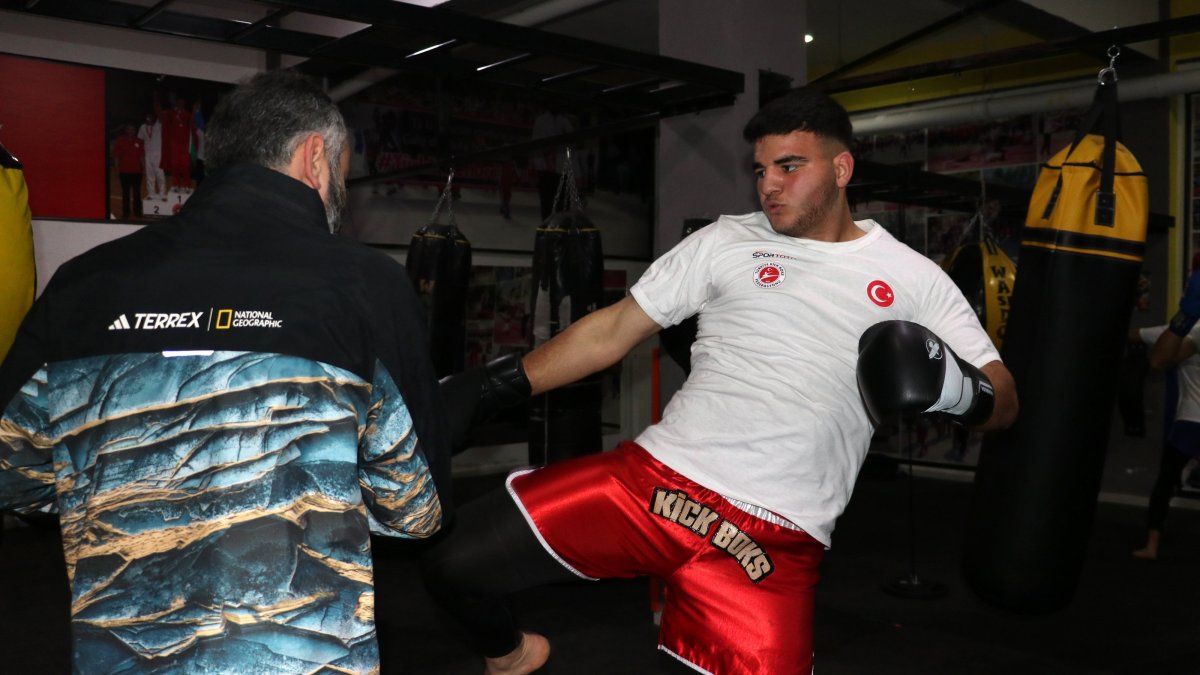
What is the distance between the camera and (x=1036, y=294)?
2533 mm

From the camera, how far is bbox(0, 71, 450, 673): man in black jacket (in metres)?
1.14

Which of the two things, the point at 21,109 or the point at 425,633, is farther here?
the point at 21,109

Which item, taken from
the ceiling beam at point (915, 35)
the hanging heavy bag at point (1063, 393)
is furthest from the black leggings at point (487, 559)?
the ceiling beam at point (915, 35)

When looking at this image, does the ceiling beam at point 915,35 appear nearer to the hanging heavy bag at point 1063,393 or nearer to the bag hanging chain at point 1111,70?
the bag hanging chain at point 1111,70

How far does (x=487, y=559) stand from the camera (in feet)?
6.58

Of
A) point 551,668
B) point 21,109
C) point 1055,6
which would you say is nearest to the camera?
point 551,668

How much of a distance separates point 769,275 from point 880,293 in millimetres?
242

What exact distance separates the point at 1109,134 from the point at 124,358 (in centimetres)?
246

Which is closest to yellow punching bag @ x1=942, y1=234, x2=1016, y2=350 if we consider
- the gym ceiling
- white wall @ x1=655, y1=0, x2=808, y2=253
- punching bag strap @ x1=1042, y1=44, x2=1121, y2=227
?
the gym ceiling

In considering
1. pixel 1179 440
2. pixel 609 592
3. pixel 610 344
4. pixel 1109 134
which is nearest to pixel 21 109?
pixel 609 592

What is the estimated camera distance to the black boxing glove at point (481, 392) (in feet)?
A: 6.48

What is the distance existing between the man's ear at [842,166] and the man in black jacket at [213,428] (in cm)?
132

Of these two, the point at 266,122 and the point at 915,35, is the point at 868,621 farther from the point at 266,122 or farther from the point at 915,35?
the point at 915,35

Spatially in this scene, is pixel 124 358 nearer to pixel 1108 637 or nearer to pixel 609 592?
pixel 609 592
